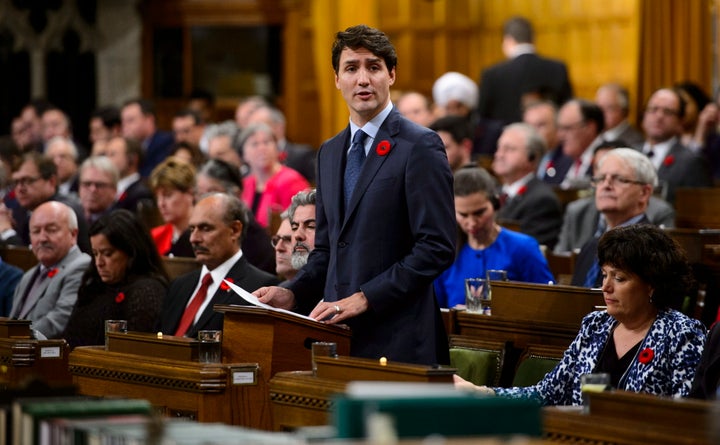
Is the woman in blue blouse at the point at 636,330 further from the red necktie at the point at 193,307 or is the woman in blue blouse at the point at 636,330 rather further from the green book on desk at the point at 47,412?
the red necktie at the point at 193,307

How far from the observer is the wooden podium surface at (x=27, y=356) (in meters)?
4.68

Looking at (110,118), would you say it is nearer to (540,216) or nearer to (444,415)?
(540,216)

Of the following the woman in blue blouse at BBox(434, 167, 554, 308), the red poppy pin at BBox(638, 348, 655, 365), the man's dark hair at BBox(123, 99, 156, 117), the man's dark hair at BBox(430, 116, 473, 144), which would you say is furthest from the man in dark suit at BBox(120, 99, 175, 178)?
the red poppy pin at BBox(638, 348, 655, 365)

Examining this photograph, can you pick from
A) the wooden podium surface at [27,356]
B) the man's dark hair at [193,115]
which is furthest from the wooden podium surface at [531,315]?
the man's dark hair at [193,115]

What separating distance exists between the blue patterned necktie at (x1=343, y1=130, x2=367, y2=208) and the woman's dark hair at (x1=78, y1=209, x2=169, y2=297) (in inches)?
78.1

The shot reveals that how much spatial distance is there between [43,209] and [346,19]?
16.6ft

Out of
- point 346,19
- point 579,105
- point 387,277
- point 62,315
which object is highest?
point 346,19

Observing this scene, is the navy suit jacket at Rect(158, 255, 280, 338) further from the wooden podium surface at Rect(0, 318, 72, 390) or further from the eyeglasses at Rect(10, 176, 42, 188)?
the eyeglasses at Rect(10, 176, 42, 188)

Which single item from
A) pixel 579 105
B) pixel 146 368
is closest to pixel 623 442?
pixel 146 368

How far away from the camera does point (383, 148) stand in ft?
12.4

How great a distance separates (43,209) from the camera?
6328 mm

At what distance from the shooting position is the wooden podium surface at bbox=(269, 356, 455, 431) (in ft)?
10.2

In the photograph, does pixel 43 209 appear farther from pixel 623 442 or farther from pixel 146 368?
pixel 623 442

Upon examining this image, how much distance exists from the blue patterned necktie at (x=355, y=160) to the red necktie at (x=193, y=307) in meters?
1.56
